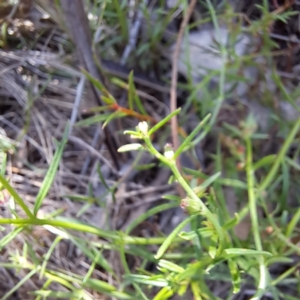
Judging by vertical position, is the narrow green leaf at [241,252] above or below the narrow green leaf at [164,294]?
above

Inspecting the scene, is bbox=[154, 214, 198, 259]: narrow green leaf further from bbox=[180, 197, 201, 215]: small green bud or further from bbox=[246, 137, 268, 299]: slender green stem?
bbox=[246, 137, 268, 299]: slender green stem

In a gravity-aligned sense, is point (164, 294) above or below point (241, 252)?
below

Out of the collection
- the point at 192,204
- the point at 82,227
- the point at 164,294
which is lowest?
the point at 164,294

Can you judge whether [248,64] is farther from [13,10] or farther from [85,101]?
[13,10]

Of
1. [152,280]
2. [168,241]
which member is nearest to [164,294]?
[152,280]

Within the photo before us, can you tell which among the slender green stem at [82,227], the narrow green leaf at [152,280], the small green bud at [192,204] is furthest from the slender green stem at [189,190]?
the slender green stem at [82,227]

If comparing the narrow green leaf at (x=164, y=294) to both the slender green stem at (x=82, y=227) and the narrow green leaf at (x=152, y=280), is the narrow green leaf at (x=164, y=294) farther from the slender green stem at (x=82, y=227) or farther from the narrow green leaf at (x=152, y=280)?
the slender green stem at (x=82, y=227)

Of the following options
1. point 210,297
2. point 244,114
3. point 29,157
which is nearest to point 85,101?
point 29,157

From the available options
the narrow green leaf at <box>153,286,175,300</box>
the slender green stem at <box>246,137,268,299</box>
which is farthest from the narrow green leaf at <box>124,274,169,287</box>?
the slender green stem at <box>246,137,268,299</box>

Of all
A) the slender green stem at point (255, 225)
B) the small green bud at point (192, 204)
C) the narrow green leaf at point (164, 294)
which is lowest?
the narrow green leaf at point (164, 294)

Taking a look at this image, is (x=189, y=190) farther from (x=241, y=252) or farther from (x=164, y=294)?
(x=164, y=294)

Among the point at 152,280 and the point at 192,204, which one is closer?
the point at 192,204
